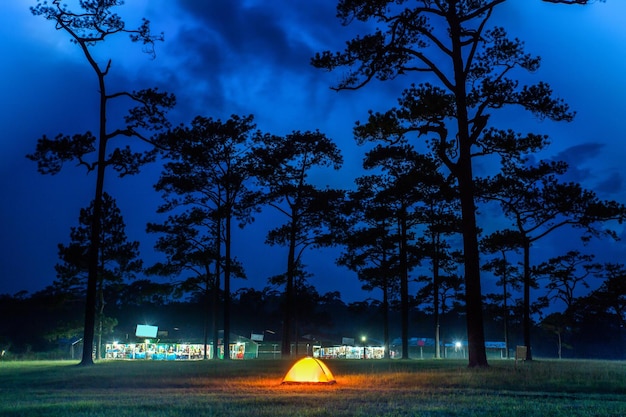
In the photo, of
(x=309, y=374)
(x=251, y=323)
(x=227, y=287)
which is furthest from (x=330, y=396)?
(x=251, y=323)

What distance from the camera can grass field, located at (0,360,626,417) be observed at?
891 cm

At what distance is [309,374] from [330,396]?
12.4 feet

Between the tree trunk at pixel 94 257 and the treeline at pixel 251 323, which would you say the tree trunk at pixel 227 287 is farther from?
the treeline at pixel 251 323

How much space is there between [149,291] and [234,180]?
31.8 ft

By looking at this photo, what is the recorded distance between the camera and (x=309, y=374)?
15141 millimetres

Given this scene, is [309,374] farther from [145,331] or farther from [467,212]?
[145,331]

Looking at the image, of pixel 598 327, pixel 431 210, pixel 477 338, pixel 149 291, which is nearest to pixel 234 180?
pixel 149 291

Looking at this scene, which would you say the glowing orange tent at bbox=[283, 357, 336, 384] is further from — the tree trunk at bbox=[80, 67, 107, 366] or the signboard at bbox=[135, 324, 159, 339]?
the signboard at bbox=[135, 324, 159, 339]

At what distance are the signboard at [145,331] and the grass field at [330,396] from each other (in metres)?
39.8

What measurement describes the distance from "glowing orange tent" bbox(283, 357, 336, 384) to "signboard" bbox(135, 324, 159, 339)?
44888 millimetres

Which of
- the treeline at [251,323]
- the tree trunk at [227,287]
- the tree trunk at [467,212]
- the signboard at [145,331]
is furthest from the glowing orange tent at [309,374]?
the signboard at [145,331]

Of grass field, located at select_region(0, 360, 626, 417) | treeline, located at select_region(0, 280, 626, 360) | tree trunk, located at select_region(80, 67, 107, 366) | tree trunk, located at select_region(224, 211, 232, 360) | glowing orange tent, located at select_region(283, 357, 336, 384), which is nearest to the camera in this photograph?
grass field, located at select_region(0, 360, 626, 417)

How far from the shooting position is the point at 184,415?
859cm

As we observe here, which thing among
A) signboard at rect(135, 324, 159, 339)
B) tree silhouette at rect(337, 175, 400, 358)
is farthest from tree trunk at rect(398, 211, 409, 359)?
signboard at rect(135, 324, 159, 339)
